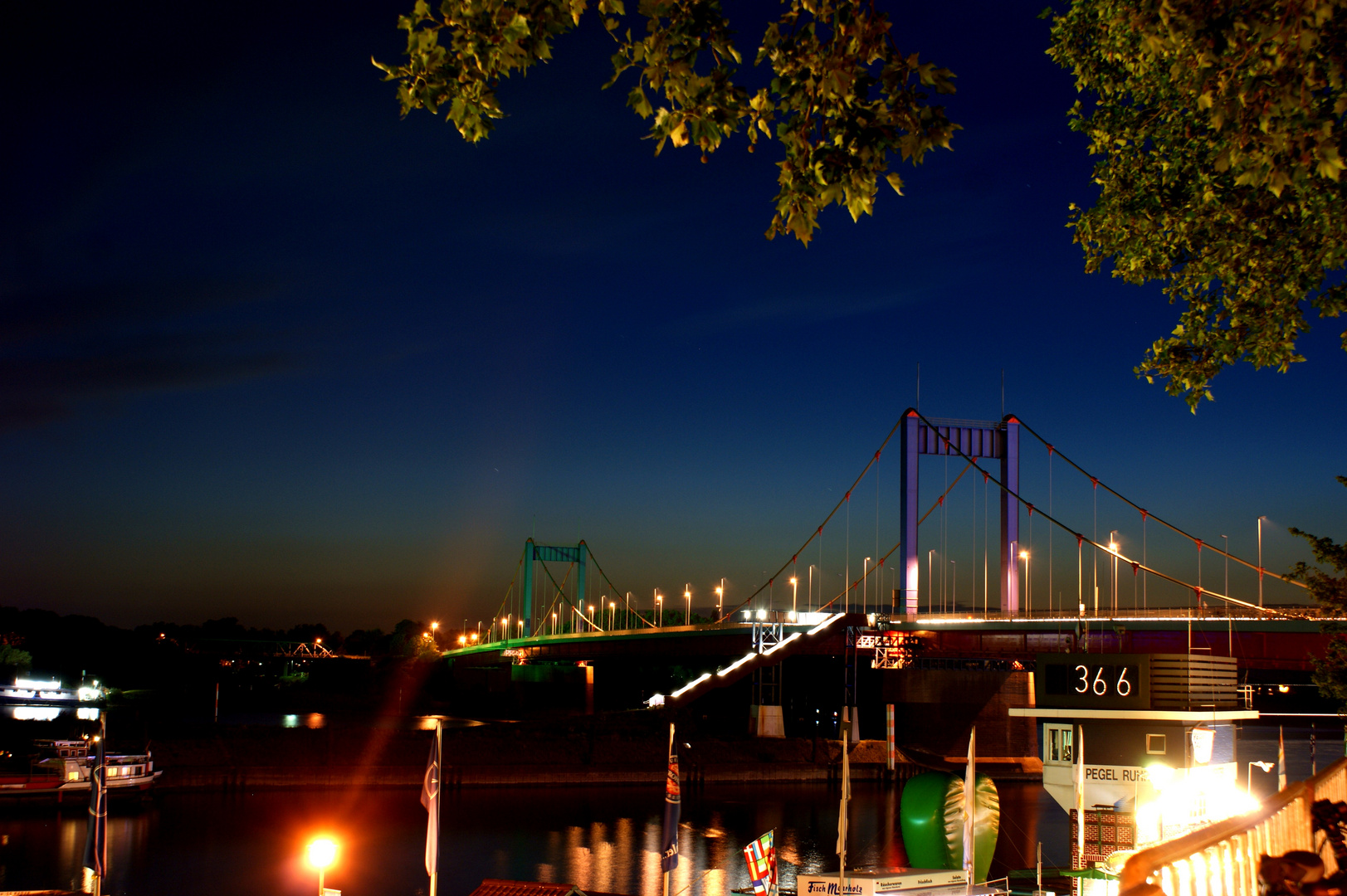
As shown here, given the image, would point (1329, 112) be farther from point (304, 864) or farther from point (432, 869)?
point (304, 864)

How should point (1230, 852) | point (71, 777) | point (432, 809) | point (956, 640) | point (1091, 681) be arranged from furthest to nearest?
point (956, 640), point (71, 777), point (1091, 681), point (432, 809), point (1230, 852)

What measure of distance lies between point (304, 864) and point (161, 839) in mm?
7283

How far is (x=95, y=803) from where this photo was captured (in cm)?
2511

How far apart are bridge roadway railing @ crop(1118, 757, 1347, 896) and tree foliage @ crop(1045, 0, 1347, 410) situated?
4.15 metres

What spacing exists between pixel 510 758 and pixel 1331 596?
157 feet

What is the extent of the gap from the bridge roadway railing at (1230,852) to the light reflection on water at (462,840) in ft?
104

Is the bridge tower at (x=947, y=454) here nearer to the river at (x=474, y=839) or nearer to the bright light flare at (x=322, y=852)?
the river at (x=474, y=839)

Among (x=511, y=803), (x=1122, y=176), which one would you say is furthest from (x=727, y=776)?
(x=1122, y=176)

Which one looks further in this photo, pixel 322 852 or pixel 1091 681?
pixel 1091 681

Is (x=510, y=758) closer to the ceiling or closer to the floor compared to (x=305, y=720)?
closer to the ceiling

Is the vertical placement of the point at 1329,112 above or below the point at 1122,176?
below

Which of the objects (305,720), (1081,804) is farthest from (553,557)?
(1081,804)

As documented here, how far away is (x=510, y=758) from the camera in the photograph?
6112 cm

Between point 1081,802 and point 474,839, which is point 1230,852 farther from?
point 474,839
